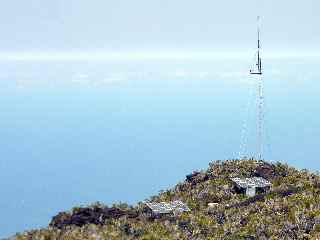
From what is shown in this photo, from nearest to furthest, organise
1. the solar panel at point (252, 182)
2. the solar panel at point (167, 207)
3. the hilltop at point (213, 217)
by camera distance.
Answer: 1. the hilltop at point (213, 217)
2. the solar panel at point (167, 207)
3. the solar panel at point (252, 182)

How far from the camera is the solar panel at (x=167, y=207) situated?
49500 millimetres

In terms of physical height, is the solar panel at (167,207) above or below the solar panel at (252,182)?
below

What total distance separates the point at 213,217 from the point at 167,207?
4.58 metres

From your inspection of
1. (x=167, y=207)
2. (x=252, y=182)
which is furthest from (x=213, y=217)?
(x=252, y=182)

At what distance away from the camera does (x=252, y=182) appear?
58312 millimetres

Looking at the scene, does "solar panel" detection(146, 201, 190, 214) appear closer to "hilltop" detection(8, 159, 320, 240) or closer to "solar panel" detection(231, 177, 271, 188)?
"hilltop" detection(8, 159, 320, 240)

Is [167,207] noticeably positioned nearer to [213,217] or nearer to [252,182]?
[213,217]

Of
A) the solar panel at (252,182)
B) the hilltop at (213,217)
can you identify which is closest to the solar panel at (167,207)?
the hilltop at (213,217)

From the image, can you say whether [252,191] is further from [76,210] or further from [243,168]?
[76,210]

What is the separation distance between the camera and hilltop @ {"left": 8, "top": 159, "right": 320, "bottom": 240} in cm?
4066

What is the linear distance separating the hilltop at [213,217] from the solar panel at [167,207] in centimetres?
72

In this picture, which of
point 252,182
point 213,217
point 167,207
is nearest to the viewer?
point 213,217

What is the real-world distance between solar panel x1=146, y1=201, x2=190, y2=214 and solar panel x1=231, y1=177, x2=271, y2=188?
8166 millimetres

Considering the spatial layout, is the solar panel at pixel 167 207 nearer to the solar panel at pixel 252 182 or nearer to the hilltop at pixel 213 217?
the hilltop at pixel 213 217
